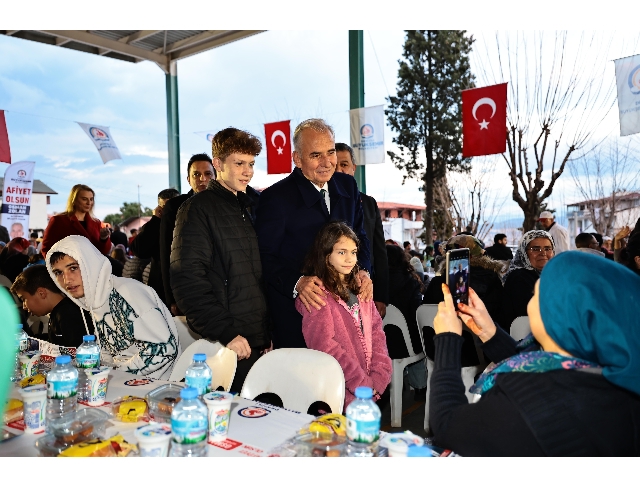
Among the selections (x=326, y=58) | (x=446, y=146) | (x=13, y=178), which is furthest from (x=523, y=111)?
(x=446, y=146)

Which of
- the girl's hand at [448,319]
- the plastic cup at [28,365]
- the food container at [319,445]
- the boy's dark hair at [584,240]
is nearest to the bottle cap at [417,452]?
the food container at [319,445]

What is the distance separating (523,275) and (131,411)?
2.47 m

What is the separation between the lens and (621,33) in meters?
5.66

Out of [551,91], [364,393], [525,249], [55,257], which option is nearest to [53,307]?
[55,257]

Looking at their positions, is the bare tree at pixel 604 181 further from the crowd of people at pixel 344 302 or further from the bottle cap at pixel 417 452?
the bottle cap at pixel 417 452

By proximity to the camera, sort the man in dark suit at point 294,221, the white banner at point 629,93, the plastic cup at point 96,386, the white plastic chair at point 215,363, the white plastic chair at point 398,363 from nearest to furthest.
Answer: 1. the plastic cup at point 96,386
2. the white plastic chair at point 215,363
3. the man in dark suit at point 294,221
4. the white plastic chair at point 398,363
5. the white banner at point 629,93

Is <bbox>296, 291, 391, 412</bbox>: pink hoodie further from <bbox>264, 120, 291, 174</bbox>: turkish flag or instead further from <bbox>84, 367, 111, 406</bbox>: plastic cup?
<bbox>264, 120, 291, 174</bbox>: turkish flag

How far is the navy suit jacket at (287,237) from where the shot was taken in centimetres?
249

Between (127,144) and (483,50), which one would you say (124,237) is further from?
(483,50)

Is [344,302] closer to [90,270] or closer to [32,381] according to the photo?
[90,270]

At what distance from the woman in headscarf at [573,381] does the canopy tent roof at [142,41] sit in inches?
398
